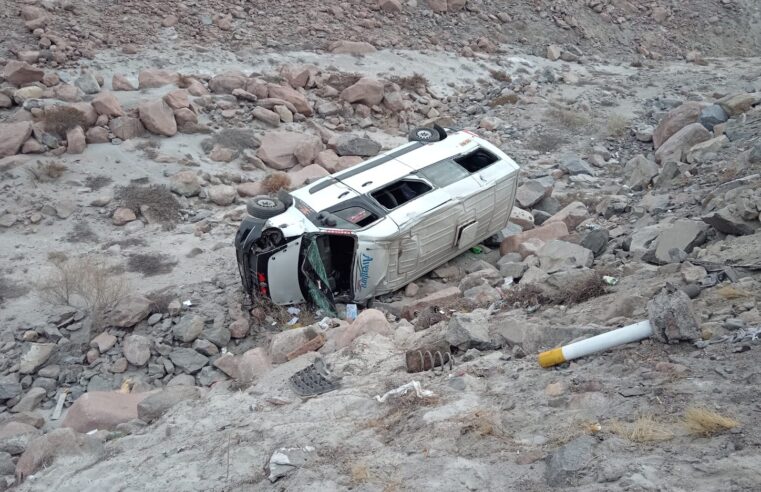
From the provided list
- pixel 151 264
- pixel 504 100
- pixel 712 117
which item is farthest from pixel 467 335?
pixel 504 100

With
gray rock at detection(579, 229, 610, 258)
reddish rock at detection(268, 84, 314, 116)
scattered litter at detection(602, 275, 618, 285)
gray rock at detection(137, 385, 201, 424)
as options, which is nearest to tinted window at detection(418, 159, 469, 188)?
gray rock at detection(579, 229, 610, 258)

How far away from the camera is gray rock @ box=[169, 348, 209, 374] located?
8.53m

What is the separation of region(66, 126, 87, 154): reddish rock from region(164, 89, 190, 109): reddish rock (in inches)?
73.5

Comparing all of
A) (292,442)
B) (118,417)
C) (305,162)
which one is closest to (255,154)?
(305,162)

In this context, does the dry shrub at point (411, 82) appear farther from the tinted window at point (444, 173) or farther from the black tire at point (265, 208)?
the black tire at point (265, 208)

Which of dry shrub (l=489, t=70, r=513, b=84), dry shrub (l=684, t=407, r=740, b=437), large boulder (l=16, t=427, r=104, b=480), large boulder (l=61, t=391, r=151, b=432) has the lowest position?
dry shrub (l=489, t=70, r=513, b=84)

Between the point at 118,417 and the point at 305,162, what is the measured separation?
283 inches

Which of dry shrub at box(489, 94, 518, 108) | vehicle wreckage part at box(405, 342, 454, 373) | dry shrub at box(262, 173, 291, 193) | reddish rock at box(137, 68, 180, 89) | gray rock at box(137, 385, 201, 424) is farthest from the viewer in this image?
dry shrub at box(489, 94, 518, 108)

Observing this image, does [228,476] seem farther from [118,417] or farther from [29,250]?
[29,250]

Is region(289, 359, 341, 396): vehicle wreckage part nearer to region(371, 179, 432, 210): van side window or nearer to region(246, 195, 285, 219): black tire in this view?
region(246, 195, 285, 219): black tire

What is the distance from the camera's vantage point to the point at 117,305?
30.0ft

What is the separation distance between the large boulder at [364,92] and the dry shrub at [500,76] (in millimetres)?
4152

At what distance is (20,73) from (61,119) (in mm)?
2003

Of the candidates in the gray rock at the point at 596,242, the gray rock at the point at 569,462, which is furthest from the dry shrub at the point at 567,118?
Answer: the gray rock at the point at 569,462
